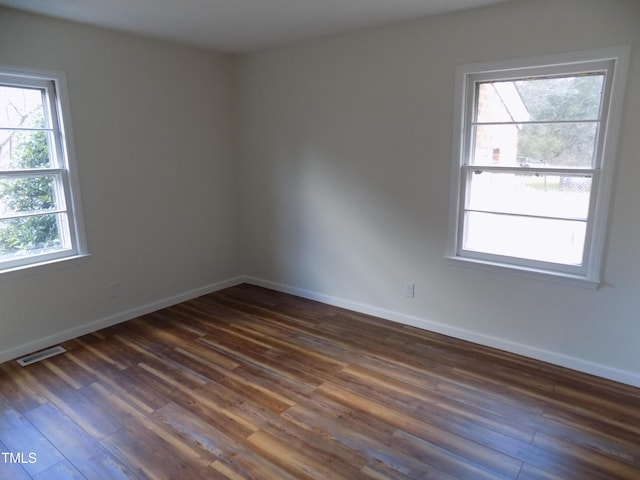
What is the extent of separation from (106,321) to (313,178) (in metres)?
2.23

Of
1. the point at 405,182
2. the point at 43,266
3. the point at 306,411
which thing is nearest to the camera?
the point at 306,411

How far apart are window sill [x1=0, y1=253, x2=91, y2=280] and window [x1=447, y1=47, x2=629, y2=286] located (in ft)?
9.73

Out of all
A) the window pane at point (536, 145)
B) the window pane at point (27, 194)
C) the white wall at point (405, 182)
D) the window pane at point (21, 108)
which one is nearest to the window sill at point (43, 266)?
the window pane at point (27, 194)

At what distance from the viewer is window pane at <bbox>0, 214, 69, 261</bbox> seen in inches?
119

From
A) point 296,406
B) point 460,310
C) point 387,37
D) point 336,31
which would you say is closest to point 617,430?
point 460,310

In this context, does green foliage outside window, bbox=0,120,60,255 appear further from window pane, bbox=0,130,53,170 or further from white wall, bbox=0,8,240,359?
white wall, bbox=0,8,240,359

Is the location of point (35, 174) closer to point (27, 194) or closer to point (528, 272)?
point (27, 194)

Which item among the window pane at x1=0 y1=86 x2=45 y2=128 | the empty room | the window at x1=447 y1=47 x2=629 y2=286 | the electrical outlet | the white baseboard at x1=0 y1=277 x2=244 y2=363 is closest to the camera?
the empty room

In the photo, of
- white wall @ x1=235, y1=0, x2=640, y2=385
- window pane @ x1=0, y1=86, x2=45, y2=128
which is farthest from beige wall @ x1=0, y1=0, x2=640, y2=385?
window pane @ x1=0, y1=86, x2=45, y2=128

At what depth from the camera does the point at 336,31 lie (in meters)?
3.41

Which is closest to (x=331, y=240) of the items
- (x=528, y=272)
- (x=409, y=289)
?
(x=409, y=289)

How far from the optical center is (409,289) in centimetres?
351

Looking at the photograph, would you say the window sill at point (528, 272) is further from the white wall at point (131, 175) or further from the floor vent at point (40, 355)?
the floor vent at point (40, 355)

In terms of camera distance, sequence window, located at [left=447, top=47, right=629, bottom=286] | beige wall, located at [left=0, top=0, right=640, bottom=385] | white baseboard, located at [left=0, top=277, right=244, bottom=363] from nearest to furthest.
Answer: window, located at [left=447, top=47, right=629, bottom=286]
beige wall, located at [left=0, top=0, right=640, bottom=385]
white baseboard, located at [left=0, top=277, right=244, bottom=363]
